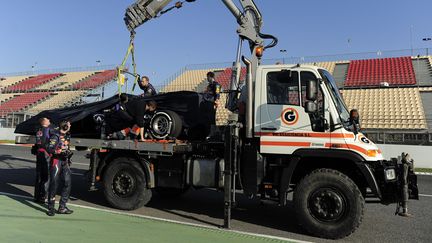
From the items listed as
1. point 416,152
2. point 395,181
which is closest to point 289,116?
point 395,181

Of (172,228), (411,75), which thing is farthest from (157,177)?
(411,75)

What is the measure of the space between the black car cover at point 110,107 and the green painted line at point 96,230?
6.77 feet

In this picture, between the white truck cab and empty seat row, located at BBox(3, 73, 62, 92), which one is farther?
empty seat row, located at BBox(3, 73, 62, 92)

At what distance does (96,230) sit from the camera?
6008mm

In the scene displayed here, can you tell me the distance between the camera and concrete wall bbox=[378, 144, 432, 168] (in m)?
18.3

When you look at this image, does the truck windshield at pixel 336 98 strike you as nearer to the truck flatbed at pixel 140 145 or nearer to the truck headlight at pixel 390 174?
the truck headlight at pixel 390 174

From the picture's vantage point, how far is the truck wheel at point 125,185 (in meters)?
7.55

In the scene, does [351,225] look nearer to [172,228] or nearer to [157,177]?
[172,228]

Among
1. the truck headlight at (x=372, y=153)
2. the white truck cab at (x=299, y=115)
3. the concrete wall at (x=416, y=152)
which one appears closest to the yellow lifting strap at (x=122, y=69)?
the white truck cab at (x=299, y=115)

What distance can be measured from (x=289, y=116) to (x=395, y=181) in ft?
6.15

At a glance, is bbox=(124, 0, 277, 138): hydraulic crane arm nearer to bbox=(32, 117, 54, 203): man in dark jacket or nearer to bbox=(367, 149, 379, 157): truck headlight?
bbox=(367, 149, 379, 157): truck headlight

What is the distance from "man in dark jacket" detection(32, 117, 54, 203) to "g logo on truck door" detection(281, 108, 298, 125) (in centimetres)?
448

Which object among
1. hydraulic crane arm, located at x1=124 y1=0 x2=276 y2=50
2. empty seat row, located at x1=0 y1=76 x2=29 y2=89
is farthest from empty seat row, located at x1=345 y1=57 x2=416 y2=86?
empty seat row, located at x1=0 y1=76 x2=29 y2=89

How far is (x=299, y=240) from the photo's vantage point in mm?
5922
